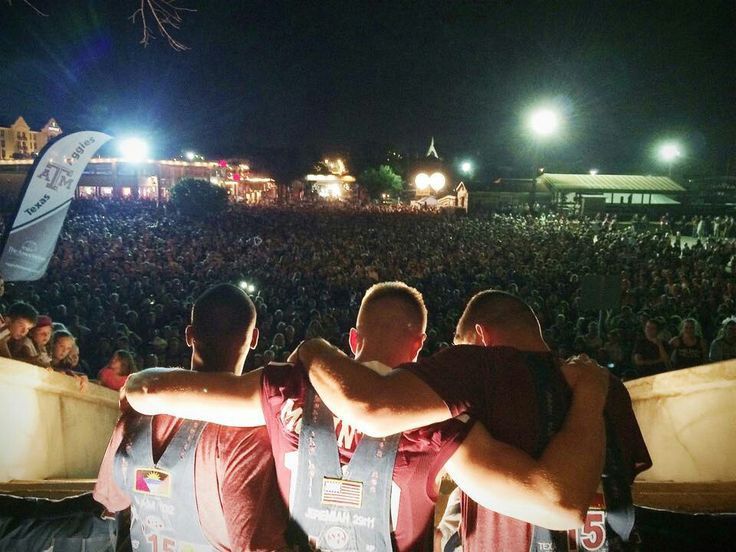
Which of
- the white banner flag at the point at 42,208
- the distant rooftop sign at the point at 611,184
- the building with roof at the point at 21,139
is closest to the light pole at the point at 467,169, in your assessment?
the distant rooftop sign at the point at 611,184

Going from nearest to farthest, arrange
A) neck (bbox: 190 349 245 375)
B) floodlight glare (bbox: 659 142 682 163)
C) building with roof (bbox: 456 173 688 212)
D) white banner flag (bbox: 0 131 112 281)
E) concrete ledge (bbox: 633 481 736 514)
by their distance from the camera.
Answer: neck (bbox: 190 349 245 375) → concrete ledge (bbox: 633 481 736 514) → white banner flag (bbox: 0 131 112 281) → building with roof (bbox: 456 173 688 212) → floodlight glare (bbox: 659 142 682 163)

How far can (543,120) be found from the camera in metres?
16.9

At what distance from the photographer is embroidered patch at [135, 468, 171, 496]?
5.37ft

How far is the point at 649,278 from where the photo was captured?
11.2 metres

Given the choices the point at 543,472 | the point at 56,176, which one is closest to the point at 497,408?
the point at 543,472

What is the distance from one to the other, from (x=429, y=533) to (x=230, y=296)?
100 centimetres

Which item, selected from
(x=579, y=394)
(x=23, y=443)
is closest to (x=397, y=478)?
(x=579, y=394)

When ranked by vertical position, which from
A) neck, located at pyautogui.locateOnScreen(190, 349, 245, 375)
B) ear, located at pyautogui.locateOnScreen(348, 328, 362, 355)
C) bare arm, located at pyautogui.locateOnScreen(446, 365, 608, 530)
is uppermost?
ear, located at pyautogui.locateOnScreen(348, 328, 362, 355)

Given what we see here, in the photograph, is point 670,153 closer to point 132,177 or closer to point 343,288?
point 343,288

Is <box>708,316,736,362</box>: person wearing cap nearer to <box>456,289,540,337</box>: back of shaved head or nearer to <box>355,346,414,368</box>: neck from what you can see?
<box>456,289,540,337</box>: back of shaved head

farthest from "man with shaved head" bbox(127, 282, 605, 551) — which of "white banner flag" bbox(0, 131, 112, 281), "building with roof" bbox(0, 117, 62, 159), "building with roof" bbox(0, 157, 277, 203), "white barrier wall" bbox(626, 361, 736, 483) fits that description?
"building with roof" bbox(0, 117, 62, 159)

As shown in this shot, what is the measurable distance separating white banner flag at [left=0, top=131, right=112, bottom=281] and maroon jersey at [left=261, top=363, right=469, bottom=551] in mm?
6722

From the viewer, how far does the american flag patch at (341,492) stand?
141 cm

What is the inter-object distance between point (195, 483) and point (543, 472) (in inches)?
39.6
